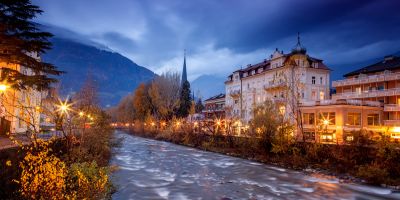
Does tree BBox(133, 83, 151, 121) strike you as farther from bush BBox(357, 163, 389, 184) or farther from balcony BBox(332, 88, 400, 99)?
bush BBox(357, 163, 389, 184)

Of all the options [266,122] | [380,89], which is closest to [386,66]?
[380,89]

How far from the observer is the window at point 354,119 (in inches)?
1799

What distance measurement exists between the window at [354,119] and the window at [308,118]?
5.52m

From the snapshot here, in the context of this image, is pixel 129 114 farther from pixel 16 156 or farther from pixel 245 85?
pixel 16 156

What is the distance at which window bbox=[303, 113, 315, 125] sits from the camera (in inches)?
1973

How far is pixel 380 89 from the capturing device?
172 ft

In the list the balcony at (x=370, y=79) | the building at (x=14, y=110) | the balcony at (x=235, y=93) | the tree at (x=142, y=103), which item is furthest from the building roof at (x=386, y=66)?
the building at (x=14, y=110)

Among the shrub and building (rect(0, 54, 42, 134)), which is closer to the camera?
the shrub

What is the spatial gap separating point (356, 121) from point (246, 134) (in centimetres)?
1731

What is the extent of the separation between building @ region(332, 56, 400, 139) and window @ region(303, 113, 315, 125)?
23.1ft

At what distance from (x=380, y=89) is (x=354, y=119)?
34.1ft

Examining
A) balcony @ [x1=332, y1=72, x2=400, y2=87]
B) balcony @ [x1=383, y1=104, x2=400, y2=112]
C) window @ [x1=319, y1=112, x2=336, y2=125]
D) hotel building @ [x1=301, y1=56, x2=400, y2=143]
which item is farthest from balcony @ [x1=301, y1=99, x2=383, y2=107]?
balcony @ [x1=332, y1=72, x2=400, y2=87]

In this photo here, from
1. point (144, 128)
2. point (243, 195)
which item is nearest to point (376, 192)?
point (243, 195)

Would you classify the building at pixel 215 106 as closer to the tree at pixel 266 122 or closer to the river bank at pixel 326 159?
the river bank at pixel 326 159
